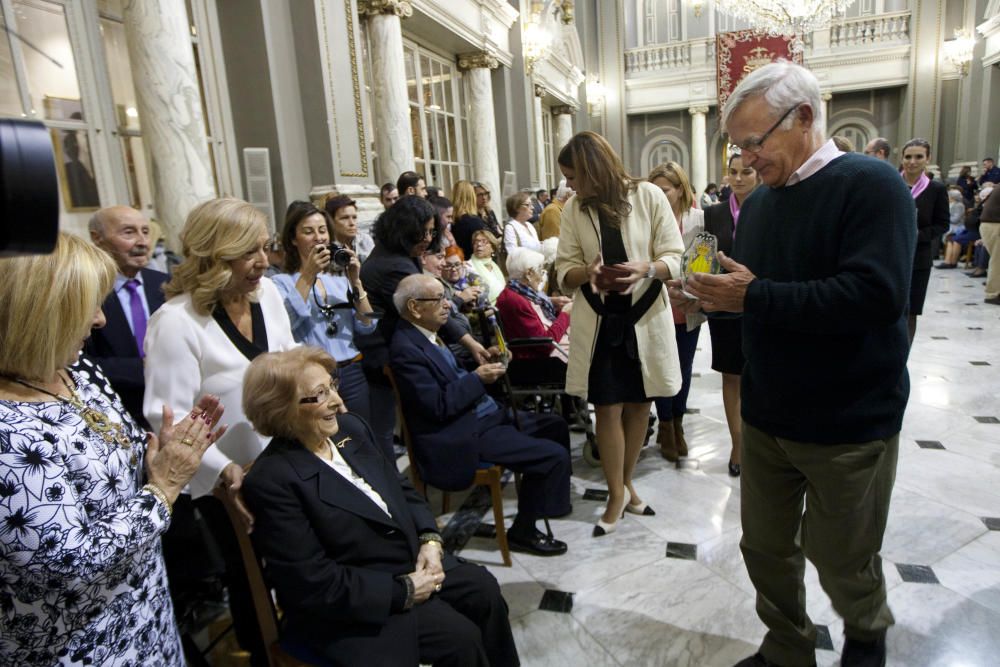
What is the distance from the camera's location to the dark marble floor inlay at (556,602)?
234cm

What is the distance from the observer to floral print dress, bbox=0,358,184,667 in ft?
3.39

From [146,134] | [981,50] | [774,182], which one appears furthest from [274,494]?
[981,50]

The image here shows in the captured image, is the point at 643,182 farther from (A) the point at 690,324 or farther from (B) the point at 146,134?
(B) the point at 146,134

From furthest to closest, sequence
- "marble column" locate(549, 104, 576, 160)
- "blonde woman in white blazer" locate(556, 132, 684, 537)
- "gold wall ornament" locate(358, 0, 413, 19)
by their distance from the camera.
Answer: "marble column" locate(549, 104, 576, 160), "gold wall ornament" locate(358, 0, 413, 19), "blonde woman in white blazer" locate(556, 132, 684, 537)

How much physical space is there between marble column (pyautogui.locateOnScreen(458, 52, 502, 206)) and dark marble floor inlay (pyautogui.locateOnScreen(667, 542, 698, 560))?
6808mm

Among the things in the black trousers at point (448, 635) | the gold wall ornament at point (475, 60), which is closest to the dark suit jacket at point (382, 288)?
the black trousers at point (448, 635)

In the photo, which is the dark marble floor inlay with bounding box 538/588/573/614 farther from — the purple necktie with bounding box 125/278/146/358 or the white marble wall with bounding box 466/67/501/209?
the white marble wall with bounding box 466/67/501/209

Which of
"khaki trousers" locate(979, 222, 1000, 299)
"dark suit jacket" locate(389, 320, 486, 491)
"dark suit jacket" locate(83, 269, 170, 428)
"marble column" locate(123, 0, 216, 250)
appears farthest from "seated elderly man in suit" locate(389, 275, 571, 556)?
"khaki trousers" locate(979, 222, 1000, 299)

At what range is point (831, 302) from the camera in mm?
1376

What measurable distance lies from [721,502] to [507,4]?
8.90m

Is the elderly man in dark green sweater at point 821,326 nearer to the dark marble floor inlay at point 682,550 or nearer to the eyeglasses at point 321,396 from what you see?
the dark marble floor inlay at point 682,550

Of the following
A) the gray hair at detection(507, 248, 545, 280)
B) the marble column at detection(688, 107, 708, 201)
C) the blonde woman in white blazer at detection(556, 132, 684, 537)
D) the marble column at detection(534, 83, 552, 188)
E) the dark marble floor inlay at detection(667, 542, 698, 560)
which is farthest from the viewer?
the marble column at detection(688, 107, 708, 201)

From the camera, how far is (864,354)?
1482 millimetres

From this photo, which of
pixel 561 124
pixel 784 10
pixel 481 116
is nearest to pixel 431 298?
pixel 481 116
